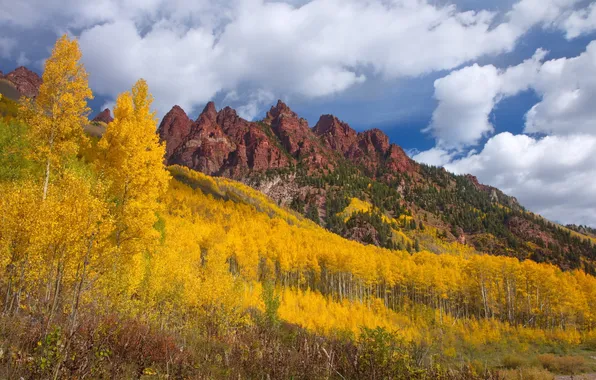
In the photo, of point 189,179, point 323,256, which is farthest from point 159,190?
point 189,179

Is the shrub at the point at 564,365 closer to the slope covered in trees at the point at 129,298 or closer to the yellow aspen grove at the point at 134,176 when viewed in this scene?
the slope covered in trees at the point at 129,298

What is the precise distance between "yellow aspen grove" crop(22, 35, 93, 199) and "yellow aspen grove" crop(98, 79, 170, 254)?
Answer: 4.85 ft

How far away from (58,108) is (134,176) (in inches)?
180

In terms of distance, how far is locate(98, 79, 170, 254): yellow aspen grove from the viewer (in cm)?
1393

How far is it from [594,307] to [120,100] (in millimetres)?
75283

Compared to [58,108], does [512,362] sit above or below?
below

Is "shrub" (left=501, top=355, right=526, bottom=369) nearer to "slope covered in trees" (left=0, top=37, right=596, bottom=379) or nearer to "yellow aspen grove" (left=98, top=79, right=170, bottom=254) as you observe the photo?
"slope covered in trees" (left=0, top=37, right=596, bottom=379)

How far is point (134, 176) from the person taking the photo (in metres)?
14.3

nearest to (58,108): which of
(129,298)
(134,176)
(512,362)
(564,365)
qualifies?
(134,176)

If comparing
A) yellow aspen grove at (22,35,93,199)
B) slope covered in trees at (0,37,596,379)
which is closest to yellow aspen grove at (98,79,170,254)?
slope covered in trees at (0,37,596,379)

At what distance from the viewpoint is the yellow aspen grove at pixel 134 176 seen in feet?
45.7

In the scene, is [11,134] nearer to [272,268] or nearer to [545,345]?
[272,268]

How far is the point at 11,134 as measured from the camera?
1095 inches

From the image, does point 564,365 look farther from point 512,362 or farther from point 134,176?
point 134,176
